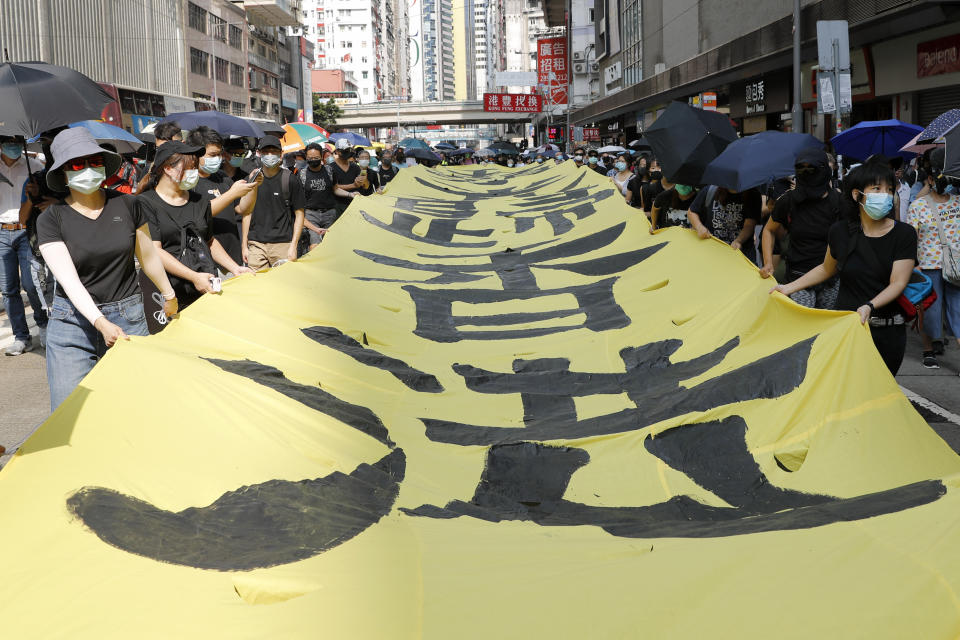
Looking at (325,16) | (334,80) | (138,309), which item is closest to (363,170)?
(138,309)

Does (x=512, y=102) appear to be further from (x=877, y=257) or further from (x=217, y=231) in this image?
(x=877, y=257)

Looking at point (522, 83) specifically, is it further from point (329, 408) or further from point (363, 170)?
point (329, 408)

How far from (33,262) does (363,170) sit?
20.5 ft

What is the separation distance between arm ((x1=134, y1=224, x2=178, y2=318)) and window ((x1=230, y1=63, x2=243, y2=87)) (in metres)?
55.8

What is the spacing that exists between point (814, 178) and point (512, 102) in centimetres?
7382

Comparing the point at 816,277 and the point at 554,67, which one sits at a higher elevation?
the point at 554,67

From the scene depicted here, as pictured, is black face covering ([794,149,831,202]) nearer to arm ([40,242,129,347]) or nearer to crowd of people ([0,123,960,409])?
crowd of people ([0,123,960,409])

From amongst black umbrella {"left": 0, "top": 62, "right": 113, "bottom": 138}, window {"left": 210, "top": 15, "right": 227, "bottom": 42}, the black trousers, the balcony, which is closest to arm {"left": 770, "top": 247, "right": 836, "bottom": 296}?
the black trousers

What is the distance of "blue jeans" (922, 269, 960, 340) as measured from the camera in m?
7.76

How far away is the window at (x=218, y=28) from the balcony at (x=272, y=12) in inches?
329

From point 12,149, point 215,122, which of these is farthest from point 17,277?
point 215,122

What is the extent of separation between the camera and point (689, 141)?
28.1 feet

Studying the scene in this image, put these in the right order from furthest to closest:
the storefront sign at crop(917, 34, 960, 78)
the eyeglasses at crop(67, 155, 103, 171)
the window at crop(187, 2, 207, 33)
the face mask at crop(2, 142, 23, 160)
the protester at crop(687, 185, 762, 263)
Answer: the window at crop(187, 2, 207, 33) → the storefront sign at crop(917, 34, 960, 78) → the protester at crop(687, 185, 762, 263) → the face mask at crop(2, 142, 23, 160) → the eyeglasses at crop(67, 155, 103, 171)

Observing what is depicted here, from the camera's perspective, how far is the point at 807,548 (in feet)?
9.18
